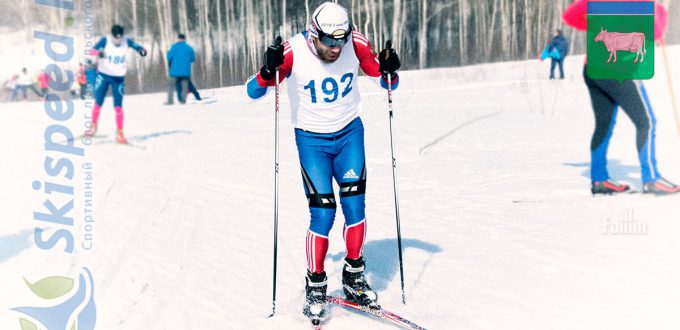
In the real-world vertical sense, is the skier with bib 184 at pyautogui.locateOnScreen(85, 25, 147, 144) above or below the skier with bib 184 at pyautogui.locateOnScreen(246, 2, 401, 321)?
above

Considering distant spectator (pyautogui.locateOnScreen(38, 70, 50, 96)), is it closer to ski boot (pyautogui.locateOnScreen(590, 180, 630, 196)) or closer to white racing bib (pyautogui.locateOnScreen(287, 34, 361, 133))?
ski boot (pyautogui.locateOnScreen(590, 180, 630, 196))

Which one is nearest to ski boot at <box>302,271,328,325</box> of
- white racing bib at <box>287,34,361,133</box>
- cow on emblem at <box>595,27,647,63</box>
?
white racing bib at <box>287,34,361,133</box>

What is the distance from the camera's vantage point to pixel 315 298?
14.0ft

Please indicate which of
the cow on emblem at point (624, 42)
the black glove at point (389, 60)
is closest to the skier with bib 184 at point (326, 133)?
the black glove at point (389, 60)

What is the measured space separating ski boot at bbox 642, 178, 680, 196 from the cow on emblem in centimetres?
128

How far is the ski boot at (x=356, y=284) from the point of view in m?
4.34

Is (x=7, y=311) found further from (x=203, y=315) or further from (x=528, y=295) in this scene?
(x=528, y=295)

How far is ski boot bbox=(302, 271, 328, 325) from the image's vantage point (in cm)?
416

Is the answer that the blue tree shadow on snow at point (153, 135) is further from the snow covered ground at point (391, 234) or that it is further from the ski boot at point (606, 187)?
the ski boot at point (606, 187)

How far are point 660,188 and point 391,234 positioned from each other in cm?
288

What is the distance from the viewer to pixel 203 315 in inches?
173

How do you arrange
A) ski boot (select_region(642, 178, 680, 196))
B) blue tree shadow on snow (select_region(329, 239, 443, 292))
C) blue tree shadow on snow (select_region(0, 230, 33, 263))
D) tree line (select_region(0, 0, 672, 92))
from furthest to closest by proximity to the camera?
1. tree line (select_region(0, 0, 672, 92))
2. ski boot (select_region(642, 178, 680, 196))
3. blue tree shadow on snow (select_region(0, 230, 33, 263))
4. blue tree shadow on snow (select_region(329, 239, 443, 292))

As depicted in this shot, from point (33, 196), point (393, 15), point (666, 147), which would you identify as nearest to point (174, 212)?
point (33, 196)

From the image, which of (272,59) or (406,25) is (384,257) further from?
(406,25)
